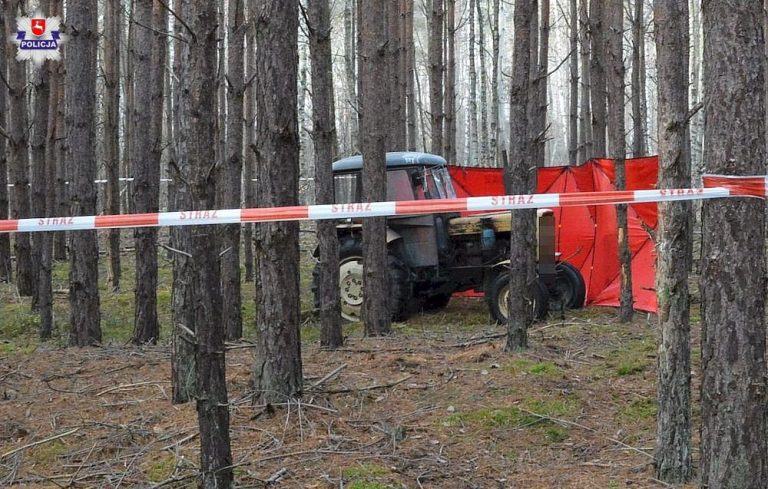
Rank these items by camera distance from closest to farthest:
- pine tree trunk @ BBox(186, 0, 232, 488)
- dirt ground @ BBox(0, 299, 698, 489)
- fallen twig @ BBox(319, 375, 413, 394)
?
1. pine tree trunk @ BBox(186, 0, 232, 488)
2. dirt ground @ BBox(0, 299, 698, 489)
3. fallen twig @ BBox(319, 375, 413, 394)

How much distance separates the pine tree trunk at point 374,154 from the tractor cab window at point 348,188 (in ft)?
9.52

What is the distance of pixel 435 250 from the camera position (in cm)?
1302

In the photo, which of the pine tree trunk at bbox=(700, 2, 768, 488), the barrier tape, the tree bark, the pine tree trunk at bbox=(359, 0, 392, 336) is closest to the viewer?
the pine tree trunk at bbox=(700, 2, 768, 488)

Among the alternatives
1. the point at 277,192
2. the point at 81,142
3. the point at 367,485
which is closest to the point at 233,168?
the point at 81,142

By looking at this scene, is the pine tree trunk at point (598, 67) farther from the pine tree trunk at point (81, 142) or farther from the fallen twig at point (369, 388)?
the fallen twig at point (369, 388)

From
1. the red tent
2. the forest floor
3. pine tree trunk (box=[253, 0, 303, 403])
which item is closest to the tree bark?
the red tent

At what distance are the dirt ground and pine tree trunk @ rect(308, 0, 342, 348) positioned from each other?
1.50ft

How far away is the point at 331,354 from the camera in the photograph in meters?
8.71

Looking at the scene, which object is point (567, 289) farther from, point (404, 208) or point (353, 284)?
point (404, 208)

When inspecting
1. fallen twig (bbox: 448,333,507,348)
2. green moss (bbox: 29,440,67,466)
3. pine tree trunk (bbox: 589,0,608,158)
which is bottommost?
green moss (bbox: 29,440,67,466)

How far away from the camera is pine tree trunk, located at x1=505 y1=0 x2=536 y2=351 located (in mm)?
8359

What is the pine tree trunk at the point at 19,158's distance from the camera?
13.0 metres

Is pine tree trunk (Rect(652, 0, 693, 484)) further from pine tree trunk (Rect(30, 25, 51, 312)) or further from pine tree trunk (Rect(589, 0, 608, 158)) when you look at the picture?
pine tree trunk (Rect(30, 25, 51, 312))

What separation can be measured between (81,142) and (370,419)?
5.06 metres
